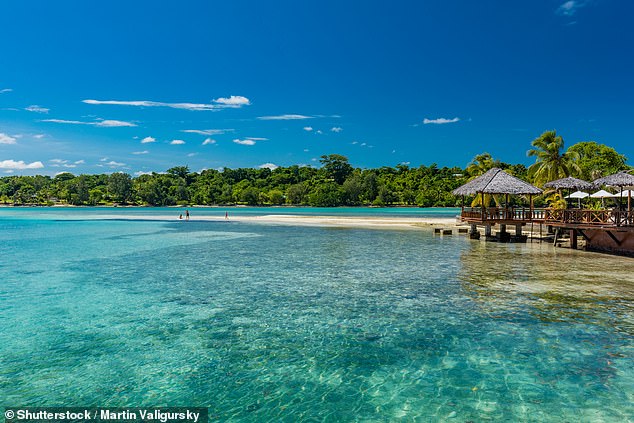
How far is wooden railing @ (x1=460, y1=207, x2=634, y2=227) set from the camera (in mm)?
18922

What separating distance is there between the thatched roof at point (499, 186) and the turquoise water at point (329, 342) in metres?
8.28

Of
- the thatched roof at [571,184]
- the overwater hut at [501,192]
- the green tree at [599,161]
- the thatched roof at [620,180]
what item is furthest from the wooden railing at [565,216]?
the green tree at [599,161]

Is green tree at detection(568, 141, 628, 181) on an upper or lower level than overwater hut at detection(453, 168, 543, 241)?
upper

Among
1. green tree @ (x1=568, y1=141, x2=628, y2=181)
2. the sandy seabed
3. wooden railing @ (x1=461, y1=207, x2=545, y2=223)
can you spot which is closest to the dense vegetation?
the sandy seabed

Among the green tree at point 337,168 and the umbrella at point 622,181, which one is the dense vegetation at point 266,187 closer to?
the green tree at point 337,168

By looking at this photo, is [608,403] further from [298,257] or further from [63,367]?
[298,257]

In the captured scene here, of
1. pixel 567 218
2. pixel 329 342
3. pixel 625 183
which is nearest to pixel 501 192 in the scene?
pixel 567 218

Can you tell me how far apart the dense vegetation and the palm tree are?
2923 inches

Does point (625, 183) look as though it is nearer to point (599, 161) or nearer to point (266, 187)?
point (599, 161)

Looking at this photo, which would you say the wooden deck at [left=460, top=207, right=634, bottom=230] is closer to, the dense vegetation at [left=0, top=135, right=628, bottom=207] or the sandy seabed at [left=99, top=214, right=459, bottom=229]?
the sandy seabed at [left=99, top=214, right=459, bottom=229]

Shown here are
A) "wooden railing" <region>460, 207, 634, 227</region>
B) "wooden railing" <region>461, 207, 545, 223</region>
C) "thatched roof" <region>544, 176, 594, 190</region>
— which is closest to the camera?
"wooden railing" <region>460, 207, 634, 227</region>

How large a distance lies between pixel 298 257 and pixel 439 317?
11.0 metres

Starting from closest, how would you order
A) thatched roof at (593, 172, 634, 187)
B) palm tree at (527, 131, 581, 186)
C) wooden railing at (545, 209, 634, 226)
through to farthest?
thatched roof at (593, 172, 634, 187)
wooden railing at (545, 209, 634, 226)
palm tree at (527, 131, 581, 186)

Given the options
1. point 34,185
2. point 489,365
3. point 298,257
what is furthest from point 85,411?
point 34,185
